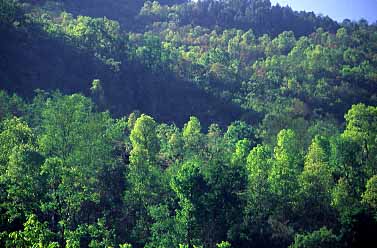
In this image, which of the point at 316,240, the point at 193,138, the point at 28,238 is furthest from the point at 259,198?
the point at 28,238

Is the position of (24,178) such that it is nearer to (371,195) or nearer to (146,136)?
(146,136)

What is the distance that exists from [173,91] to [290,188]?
5969cm

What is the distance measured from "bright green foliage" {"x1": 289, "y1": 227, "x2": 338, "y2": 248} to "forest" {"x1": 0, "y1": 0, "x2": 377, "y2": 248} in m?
0.11

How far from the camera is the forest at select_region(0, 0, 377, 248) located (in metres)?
35.4

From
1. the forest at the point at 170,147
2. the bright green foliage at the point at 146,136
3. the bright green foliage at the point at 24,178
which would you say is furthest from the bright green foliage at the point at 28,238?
the bright green foliage at the point at 146,136

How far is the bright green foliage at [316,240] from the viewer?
3675cm

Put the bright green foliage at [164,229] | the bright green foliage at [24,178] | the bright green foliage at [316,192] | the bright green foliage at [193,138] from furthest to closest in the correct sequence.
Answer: the bright green foliage at [193,138]
the bright green foliage at [316,192]
the bright green foliage at [164,229]
the bright green foliage at [24,178]

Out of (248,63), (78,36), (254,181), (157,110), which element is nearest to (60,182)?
(254,181)

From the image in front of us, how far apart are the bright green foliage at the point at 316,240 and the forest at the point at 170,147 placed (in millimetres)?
113

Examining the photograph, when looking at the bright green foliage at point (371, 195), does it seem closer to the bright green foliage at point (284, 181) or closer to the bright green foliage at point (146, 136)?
the bright green foliage at point (284, 181)

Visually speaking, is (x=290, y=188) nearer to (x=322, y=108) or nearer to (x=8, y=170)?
(x=8, y=170)

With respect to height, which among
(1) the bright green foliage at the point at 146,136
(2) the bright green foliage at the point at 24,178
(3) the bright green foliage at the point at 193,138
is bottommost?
(2) the bright green foliage at the point at 24,178

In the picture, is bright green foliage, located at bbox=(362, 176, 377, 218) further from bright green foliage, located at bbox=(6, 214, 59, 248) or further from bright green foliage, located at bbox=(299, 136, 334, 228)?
bright green foliage, located at bbox=(6, 214, 59, 248)

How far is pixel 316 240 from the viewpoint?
36.9 m
